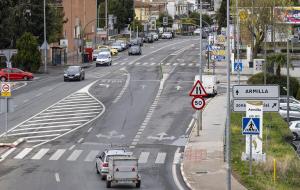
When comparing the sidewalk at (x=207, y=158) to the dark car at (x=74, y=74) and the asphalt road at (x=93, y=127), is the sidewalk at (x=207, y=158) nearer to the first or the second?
the asphalt road at (x=93, y=127)

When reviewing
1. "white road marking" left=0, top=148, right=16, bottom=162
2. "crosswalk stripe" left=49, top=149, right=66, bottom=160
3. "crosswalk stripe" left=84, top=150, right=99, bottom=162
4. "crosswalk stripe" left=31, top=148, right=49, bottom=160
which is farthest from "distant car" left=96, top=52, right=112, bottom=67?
"crosswalk stripe" left=84, top=150, right=99, bottom=162

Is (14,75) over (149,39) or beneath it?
beneath

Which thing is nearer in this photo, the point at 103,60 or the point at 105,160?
the point at 105,160

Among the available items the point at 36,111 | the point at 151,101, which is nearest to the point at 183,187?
the point at 36,111

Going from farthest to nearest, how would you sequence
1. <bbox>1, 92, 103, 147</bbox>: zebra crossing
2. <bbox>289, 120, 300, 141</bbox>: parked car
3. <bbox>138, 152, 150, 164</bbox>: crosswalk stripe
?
<bbox>289, 120, 300, 141</bbox>: parked car < <bbox>1, 92, 103, 147</bbox>: zebra crossing < <bbox>138, 152, 150, 164</bbox>: crosswalk stripe

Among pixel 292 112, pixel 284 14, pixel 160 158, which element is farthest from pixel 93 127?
pixel 284 14

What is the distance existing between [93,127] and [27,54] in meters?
39.4

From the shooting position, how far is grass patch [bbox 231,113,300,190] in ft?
106

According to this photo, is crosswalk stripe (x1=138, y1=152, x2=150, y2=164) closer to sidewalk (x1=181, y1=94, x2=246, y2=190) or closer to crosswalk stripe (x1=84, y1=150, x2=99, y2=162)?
sidewalk (x1=181, y1=94, x2=246, y2=190)

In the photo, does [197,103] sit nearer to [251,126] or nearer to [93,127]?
[93,127]

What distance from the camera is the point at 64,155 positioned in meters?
40.9

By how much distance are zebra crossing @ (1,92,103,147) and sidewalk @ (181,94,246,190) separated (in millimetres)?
7754

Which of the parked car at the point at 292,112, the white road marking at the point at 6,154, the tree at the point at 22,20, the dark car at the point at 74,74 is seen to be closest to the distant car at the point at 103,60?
the tree at the point at 22,20

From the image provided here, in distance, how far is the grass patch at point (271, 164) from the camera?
106 ft
